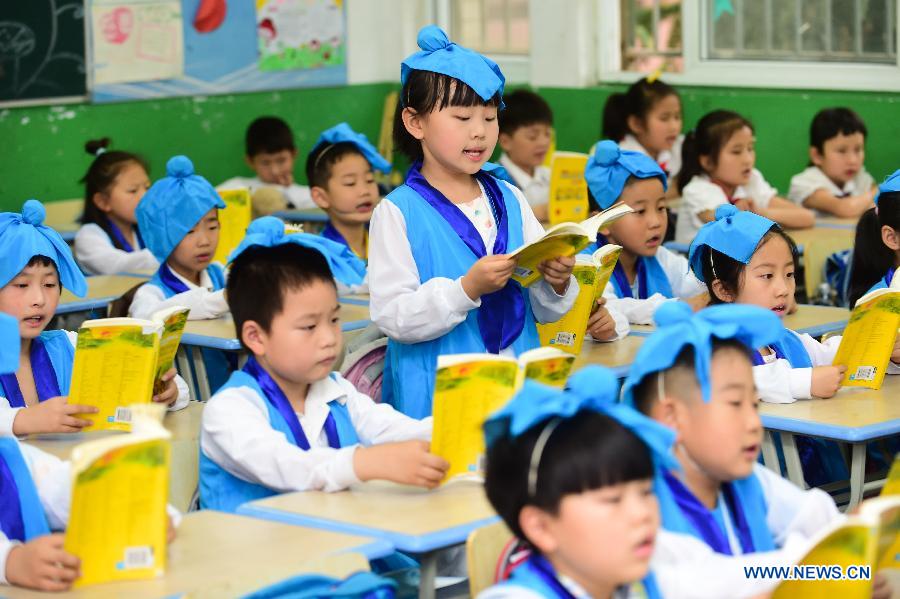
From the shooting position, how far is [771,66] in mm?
7254

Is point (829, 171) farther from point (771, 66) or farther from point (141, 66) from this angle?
point (141, 66)

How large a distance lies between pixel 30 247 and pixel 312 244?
932 mm

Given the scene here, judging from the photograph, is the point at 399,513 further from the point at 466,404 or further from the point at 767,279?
the point at 767,279

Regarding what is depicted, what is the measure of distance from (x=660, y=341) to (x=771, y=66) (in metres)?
5.32

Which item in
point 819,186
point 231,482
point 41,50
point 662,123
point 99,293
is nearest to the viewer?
A: point 231,482

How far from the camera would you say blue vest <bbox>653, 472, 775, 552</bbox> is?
2.27 m

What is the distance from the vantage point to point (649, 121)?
7094mm

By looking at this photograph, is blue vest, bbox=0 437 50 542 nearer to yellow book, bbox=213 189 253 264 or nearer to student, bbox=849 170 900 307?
student, bbox=849 170 900 307

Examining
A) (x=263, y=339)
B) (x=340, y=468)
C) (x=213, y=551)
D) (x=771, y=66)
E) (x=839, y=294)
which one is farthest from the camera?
(x=771, y=66)

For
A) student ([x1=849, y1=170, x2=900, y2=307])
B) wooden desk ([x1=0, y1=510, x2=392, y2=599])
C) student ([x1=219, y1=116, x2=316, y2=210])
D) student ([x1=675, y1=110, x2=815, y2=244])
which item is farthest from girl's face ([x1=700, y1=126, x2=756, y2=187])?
wooden desk ([x1=0, y1=510, x2=392, y2=599])

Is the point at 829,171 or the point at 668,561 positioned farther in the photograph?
the point at 829,171

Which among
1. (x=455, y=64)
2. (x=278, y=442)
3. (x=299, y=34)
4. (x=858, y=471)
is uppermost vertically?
(x=299, y=34)

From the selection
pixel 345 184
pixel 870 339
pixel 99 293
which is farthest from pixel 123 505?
pixel 345 184

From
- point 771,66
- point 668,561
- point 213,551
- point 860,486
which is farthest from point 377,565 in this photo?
point 771,66
